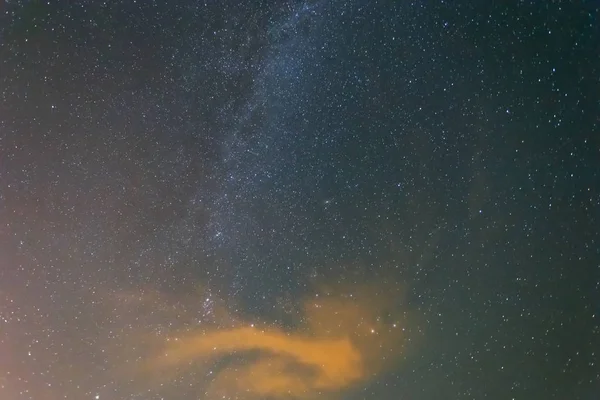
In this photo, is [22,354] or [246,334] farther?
[246,334]

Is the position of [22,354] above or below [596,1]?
below

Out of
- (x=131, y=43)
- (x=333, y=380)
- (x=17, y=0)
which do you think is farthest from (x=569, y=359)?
(x=17, y=0)

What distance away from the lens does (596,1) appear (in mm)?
1375

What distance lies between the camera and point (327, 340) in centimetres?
163

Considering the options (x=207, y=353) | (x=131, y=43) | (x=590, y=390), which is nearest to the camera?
(x=131, y=43)

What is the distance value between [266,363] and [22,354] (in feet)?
2.42

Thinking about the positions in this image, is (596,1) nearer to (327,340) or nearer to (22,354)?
(327,340)

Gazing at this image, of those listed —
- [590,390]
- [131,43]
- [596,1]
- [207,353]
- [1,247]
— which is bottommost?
[590,390]

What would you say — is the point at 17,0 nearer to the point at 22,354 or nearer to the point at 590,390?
the point at 22,354

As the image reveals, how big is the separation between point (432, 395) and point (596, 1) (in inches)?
52.8

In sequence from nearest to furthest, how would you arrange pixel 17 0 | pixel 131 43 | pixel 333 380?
pixel 17 0, pixel 131 43, pixel 333 380

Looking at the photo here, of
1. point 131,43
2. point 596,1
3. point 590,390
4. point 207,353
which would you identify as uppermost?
point 131,43

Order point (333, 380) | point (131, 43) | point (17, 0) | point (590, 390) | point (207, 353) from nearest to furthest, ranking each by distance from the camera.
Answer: point (17, 0) → point (131, 43) → point (207, 353) → point (333, 380) → point (590, 390)

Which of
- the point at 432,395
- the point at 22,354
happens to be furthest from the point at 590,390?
the point at 22,354
